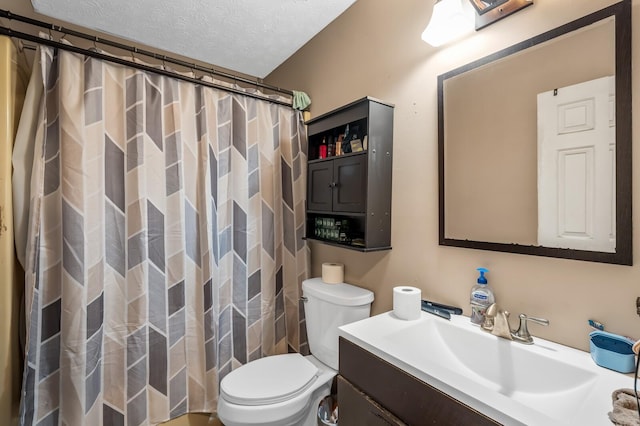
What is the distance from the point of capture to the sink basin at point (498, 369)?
2.15 ft

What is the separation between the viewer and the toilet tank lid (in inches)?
57.2

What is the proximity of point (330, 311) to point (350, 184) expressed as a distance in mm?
637

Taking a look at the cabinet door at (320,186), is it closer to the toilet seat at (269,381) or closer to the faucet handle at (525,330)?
the toilet seat at (269,381)

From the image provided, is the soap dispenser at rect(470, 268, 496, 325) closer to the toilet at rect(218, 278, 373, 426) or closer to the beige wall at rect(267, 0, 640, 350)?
the beige wall at rect(267, 0, 640, 350)

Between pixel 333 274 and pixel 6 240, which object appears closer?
pixel 6 240

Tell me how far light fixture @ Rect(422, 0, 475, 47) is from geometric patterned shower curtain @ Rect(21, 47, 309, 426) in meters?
1.02

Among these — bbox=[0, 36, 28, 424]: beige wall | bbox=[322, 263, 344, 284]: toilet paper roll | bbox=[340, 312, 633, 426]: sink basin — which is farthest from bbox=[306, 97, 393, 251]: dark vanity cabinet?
bbox=[0, 36, 28, 424]: beige wall

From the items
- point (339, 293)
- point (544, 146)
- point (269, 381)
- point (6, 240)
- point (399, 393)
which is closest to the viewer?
point (399, 393)

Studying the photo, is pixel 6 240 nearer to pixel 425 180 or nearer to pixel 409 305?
pixel 409 305

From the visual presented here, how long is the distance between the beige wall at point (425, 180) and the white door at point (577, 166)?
6 centimetres

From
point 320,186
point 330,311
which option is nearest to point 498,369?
point 330,311

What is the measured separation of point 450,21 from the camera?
3.67ft

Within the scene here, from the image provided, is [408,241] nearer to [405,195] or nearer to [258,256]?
[405,195]

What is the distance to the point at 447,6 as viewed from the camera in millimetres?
1111
